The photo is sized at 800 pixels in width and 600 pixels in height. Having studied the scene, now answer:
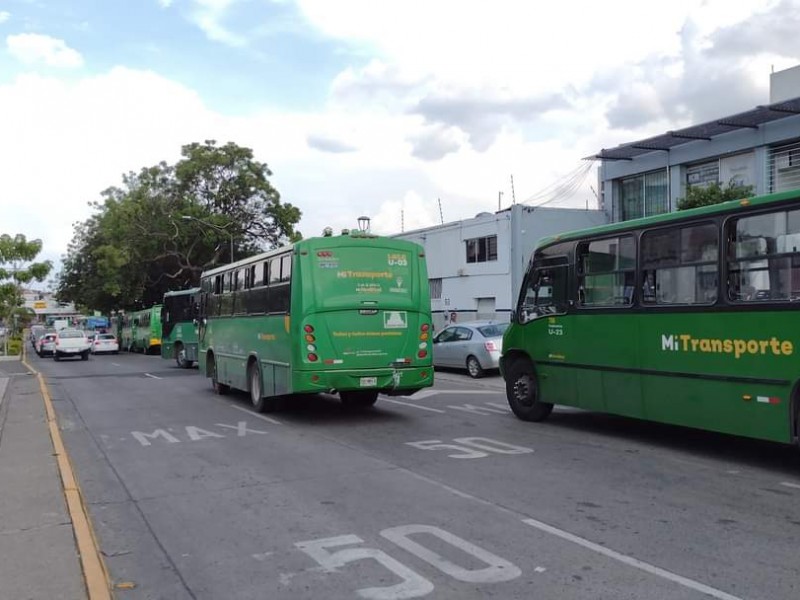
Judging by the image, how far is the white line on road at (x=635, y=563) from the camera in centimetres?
473

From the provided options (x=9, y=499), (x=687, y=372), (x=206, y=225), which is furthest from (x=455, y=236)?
(x=9, y=499)

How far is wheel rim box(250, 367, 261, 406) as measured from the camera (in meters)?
14.1

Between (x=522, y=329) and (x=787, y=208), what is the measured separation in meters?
4.87

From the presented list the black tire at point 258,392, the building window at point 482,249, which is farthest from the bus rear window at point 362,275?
the building window at point 482,249

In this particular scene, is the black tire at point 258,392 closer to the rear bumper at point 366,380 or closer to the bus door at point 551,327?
the rear bumper at point 366,380

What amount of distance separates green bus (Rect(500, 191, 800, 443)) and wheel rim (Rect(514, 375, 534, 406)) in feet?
0.10

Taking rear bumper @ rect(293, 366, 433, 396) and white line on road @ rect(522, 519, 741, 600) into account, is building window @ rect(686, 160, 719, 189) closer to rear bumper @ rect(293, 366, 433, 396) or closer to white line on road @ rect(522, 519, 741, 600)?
rear bumper @ rect(293, 366, 433, 396)

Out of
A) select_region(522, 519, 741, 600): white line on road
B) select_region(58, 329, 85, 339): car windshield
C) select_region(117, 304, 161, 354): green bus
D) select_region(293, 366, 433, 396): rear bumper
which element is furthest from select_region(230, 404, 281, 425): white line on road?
select_region(117, 304, 161, 354): green bus

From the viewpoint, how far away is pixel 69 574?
5.10m

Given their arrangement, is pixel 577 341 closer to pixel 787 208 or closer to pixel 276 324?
pixel 787 208

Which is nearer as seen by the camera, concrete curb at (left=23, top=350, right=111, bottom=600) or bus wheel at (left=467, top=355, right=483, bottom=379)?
concrete curb at (left=23, top=350, right=111, bottom=600)

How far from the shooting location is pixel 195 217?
41.2m

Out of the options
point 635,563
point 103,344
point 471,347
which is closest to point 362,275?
point 635,563

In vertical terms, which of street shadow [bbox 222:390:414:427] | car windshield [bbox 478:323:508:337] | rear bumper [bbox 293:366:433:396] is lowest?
street shadow [bbox 222:390:414:427]
